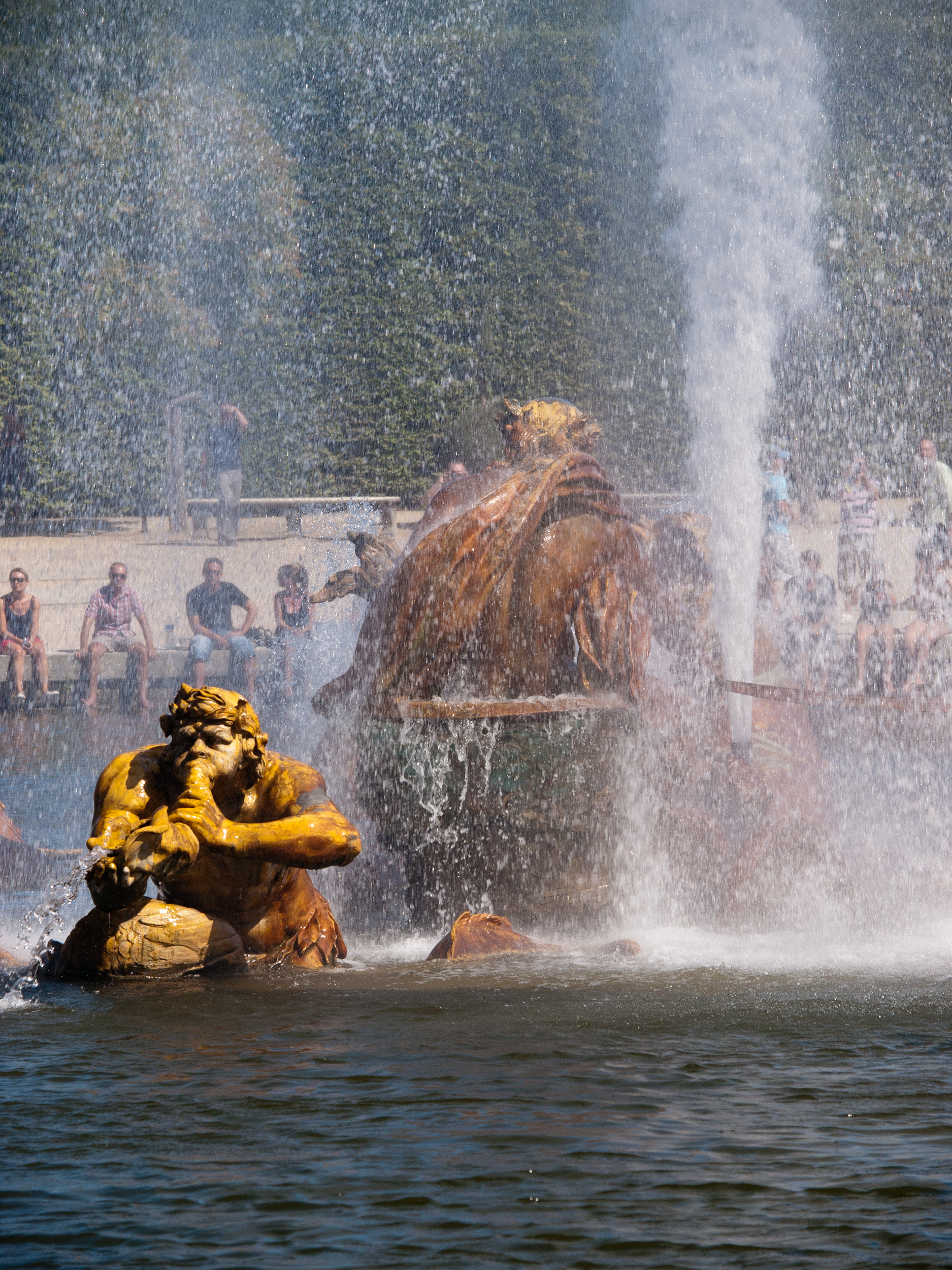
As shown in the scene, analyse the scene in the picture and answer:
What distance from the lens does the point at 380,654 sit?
22.4 feet

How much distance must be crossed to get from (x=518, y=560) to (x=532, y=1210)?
4.26 metres

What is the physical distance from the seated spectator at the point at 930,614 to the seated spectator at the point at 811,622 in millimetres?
571

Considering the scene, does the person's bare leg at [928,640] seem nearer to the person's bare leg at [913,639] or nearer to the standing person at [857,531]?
the person's bare leg at [913,639]

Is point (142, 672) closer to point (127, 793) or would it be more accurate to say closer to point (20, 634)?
point (20, 634)

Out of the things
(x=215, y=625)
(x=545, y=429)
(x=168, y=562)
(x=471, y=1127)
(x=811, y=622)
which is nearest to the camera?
(x=471, y=1127)

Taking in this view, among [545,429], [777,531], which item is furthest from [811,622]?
[545,429]

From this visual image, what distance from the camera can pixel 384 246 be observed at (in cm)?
2239

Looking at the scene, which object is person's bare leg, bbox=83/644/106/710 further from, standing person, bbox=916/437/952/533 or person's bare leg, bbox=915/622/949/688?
standing person, bbox=916/437/952/533

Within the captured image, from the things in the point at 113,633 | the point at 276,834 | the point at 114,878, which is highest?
the point at 113,633

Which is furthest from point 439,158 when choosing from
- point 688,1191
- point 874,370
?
point 688,1191

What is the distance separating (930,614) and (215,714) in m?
7.72

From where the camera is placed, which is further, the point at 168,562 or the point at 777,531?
the point at 168,562

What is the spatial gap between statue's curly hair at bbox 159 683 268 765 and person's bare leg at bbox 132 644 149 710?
9.90 meters

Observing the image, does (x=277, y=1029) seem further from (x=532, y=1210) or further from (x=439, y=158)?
(x=439, y=158)
